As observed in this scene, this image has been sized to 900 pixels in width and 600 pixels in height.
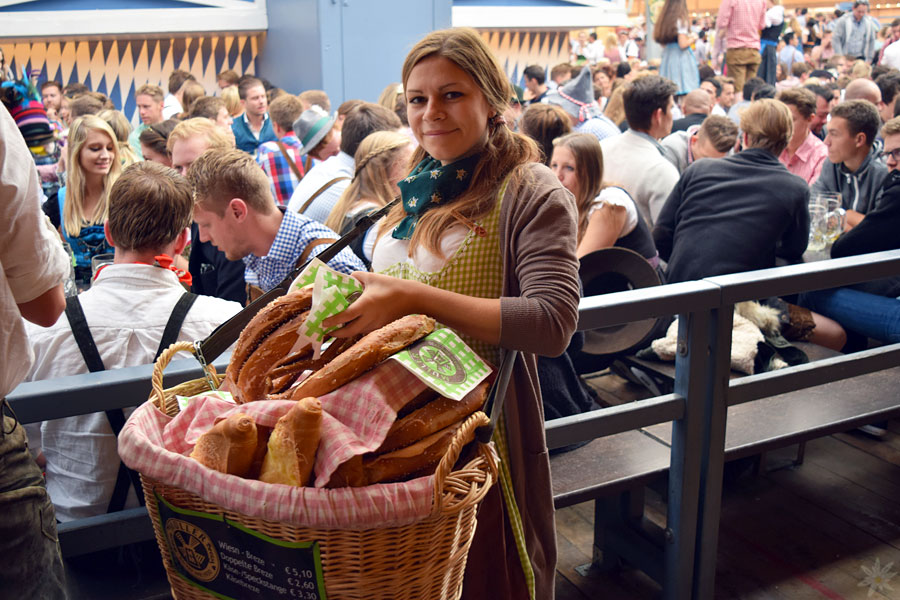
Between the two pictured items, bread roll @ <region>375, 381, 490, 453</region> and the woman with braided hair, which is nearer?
bread roll @ <region>375, 381, 490, 453</region>

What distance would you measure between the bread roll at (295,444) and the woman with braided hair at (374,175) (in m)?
2.32

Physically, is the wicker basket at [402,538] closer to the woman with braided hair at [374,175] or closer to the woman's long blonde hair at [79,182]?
the woman with braided hair at [374,175]

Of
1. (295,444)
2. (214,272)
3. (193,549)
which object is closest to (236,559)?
(193,549)

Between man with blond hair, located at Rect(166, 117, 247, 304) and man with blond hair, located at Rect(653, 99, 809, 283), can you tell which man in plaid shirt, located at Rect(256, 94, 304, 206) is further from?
man with blond hair, located at Rect(653, 99, 809, 283)

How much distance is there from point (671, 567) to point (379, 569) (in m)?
1.57

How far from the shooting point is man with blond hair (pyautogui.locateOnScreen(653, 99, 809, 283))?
3443mm

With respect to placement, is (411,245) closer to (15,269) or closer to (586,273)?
(15,269)

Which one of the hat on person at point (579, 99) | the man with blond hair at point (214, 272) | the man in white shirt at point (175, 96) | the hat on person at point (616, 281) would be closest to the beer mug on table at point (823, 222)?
the hat on person at point (616, 281)

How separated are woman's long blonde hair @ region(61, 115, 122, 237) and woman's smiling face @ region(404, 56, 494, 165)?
277 cm

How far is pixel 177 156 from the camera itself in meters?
3.84

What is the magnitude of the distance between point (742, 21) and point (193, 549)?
10.2 meters

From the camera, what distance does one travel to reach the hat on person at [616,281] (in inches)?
117

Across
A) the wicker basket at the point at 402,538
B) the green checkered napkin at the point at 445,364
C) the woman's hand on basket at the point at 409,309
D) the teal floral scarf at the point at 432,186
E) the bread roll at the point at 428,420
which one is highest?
the teal floral scarf at the point at 432,186

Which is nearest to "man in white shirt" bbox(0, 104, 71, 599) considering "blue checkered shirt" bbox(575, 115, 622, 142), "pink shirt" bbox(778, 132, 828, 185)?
"blue checkered shirt" bbox(575, 115, 622, 142)
